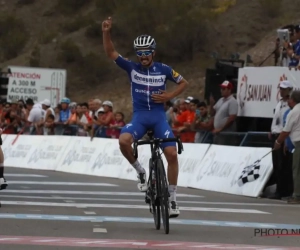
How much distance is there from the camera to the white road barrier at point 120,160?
19.5 m

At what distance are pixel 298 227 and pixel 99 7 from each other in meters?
59.8

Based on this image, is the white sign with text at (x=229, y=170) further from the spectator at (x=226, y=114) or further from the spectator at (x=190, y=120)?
the spectator at (x=190, y=120)

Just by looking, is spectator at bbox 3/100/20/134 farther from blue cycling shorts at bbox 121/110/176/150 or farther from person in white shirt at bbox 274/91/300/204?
blue cycling shorts at bbox 121/110/176/150

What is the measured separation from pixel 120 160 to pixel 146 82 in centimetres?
1198

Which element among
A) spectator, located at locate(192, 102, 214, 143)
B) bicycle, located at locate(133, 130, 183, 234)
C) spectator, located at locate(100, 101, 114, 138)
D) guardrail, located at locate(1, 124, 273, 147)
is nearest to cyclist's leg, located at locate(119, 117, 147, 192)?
bicycle, located at locate(133, 130, 183, 234)

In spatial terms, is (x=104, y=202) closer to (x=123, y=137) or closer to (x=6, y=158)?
(x=123, y=137)

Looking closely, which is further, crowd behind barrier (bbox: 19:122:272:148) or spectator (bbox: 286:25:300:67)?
spectator (bbox: 286:25:300:67)

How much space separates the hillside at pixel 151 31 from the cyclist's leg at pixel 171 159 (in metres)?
A: 37.9

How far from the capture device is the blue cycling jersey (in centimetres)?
1249

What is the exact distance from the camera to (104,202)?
16.0 metres

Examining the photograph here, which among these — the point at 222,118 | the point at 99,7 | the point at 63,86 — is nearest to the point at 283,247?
the point at 222,118

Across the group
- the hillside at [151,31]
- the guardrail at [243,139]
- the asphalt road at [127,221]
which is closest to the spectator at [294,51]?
the guardrail at [243,139]

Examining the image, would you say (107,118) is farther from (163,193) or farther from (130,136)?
(163,193)

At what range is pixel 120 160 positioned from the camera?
80.1ft
